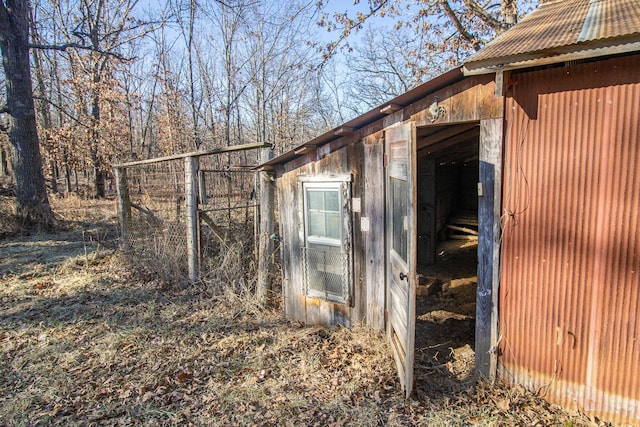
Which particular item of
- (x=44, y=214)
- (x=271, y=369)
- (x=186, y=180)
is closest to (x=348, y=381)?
(x=271, y=369)

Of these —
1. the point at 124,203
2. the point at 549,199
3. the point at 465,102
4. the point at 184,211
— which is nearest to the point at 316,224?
the point at 465,102

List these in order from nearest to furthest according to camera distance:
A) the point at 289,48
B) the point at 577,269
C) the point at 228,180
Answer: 1. the point at 577,269
2. the point at 228,180
3. the point at 289,48

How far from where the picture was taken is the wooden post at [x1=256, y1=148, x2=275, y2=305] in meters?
5.26

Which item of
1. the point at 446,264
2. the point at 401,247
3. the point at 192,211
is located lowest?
the point at 446,264

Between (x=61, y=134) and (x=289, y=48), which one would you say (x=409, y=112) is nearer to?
(x=289, y=48)

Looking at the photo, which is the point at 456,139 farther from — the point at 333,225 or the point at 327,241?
the point at 327,241

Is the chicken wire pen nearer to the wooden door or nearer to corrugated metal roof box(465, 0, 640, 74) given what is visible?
the wooden door

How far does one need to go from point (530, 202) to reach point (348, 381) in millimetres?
2453

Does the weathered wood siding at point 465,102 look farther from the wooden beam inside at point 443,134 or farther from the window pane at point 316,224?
the window pane at point 316,224

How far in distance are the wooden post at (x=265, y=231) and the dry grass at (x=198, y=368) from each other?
0.26 meters

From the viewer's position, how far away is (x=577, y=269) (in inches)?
113

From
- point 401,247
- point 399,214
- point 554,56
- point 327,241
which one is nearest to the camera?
point 554,56

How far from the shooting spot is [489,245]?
129 inches

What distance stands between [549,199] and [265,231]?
375cm
